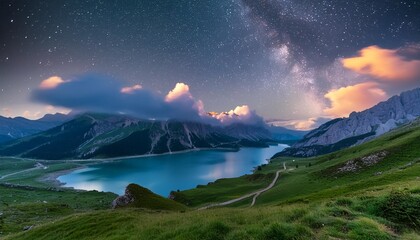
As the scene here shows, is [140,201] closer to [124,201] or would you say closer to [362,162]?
[124,201]

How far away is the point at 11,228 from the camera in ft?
179

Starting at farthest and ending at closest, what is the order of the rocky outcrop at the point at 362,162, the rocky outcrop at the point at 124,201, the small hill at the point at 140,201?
1. the rocky outcrop at the point at 362,162
2. the rocky outcrop at the point at 124,201
3. the small hill at the point at 140,201

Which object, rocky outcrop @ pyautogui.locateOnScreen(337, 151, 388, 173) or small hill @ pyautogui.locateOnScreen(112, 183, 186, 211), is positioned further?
rocky outcrop @ pyautogui.locateOnScreen(337, 151, 388, 173)

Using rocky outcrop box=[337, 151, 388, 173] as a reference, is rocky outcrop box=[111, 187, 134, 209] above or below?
below

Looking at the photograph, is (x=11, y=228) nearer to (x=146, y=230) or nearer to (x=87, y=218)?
(x=87, y=218)

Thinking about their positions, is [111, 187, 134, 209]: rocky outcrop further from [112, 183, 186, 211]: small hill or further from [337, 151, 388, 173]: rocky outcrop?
[337, 151, 388, 173]: rocky outcrop

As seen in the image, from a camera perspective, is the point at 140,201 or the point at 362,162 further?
the point at 362,162

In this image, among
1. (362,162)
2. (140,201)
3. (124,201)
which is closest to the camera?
(140,201)

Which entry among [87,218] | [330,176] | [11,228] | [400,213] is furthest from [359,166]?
[11,228]

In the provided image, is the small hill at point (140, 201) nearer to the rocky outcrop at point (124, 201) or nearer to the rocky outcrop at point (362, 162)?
the rocky outcrop at point (124, 201)

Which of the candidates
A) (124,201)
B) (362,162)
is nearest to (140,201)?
(124,201)

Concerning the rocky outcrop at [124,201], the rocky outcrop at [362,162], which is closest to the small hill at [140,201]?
the rocky outcrop at [124,201]

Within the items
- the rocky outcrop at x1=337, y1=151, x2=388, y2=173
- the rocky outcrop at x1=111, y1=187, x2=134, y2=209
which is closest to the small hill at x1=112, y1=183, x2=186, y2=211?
the rocky outcrop at x1=111, y1=187, x2=134, y2=209

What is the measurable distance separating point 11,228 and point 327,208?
63.2m
